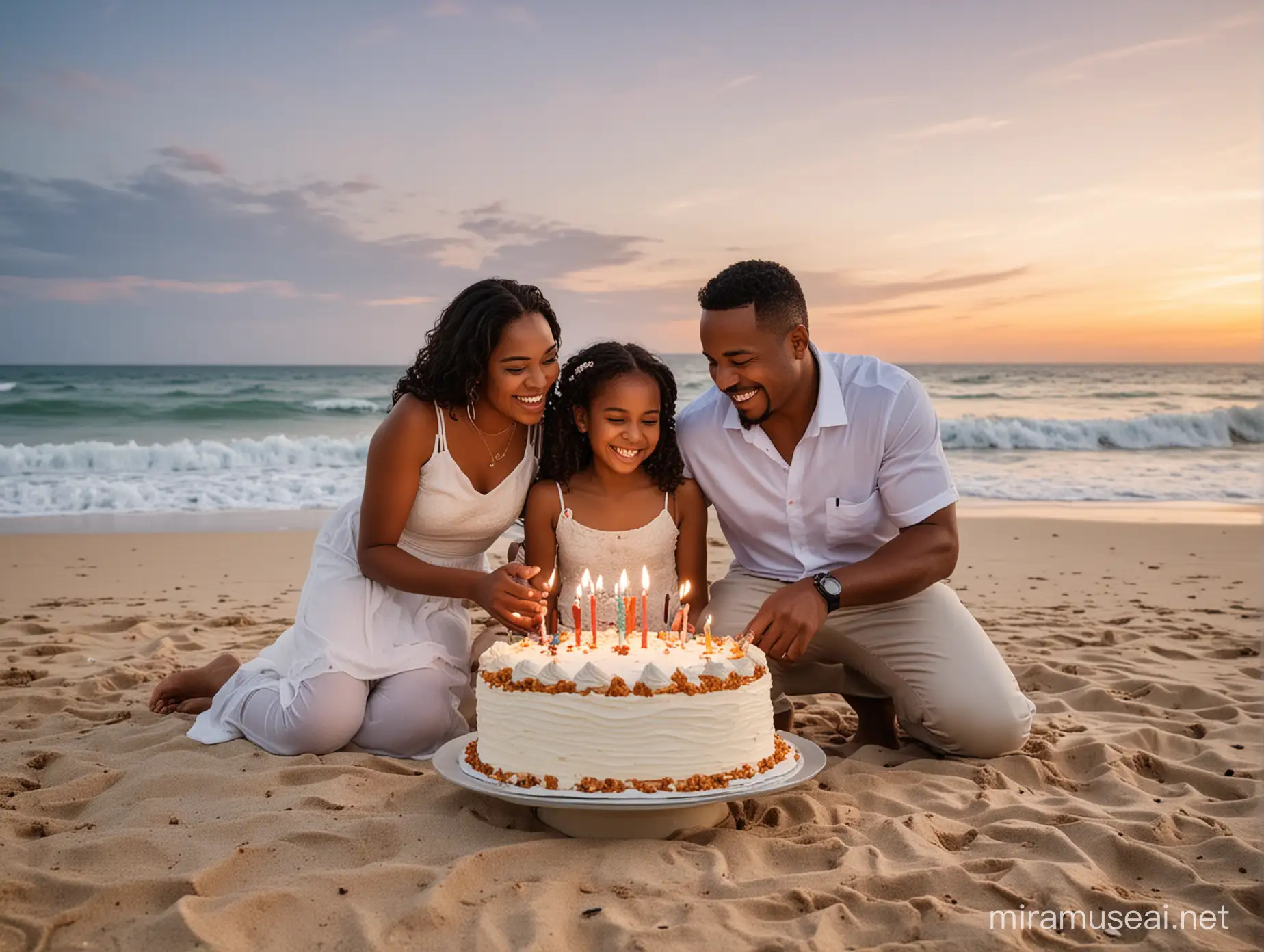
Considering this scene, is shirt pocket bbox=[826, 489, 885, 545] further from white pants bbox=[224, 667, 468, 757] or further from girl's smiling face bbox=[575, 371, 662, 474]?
white pants bbox=[224, 667, 468, 757]

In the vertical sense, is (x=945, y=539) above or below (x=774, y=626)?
above

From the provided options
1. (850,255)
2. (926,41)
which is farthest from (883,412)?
(850,255)

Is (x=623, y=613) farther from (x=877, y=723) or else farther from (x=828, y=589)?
(x=877, y=723)

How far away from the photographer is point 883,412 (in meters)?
4.96

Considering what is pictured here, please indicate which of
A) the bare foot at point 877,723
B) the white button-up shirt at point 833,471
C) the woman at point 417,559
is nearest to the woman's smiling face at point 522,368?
the woman at point 417,559

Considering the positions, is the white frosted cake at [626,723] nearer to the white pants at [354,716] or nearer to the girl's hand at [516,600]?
the girl's hand at [516,600]

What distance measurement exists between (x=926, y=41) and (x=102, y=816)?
12846 millimetres

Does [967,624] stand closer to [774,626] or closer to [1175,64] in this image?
[774,626]

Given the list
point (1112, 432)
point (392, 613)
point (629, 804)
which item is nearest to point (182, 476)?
point (392, 613)

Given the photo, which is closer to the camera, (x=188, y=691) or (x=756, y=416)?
(x=756, y=416)

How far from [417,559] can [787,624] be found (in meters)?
1.82

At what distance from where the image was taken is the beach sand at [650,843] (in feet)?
9.96

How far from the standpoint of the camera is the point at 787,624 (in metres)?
4.32

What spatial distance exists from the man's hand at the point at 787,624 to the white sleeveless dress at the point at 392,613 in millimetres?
1620
